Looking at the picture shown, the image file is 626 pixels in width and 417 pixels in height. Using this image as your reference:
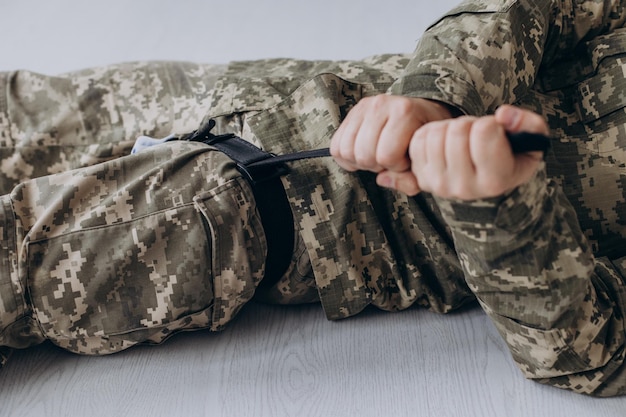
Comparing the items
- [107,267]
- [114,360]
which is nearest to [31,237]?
[107,267]

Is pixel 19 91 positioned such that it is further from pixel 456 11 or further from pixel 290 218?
pixel 456 11

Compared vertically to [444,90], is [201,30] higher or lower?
lower

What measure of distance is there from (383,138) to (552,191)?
0.19m

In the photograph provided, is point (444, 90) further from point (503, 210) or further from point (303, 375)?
point (303, 375)

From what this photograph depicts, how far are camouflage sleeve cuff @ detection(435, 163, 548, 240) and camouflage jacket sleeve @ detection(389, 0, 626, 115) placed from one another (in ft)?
0.55

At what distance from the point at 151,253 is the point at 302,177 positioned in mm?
215

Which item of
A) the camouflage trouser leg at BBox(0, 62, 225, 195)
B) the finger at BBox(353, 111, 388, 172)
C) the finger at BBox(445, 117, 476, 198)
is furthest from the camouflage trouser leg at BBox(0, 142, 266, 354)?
the finger at BBox(445, 117, 476, 198)

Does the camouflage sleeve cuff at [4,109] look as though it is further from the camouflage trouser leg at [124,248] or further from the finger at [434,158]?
the finger at [434,158]

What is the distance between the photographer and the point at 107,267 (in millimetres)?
945

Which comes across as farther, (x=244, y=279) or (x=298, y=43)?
(x=298, y=43)

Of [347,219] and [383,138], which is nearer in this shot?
[383,138]

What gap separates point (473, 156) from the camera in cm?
63

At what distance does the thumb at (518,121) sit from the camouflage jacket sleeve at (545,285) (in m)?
0.10

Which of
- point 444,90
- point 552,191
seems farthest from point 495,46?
point 552,191
